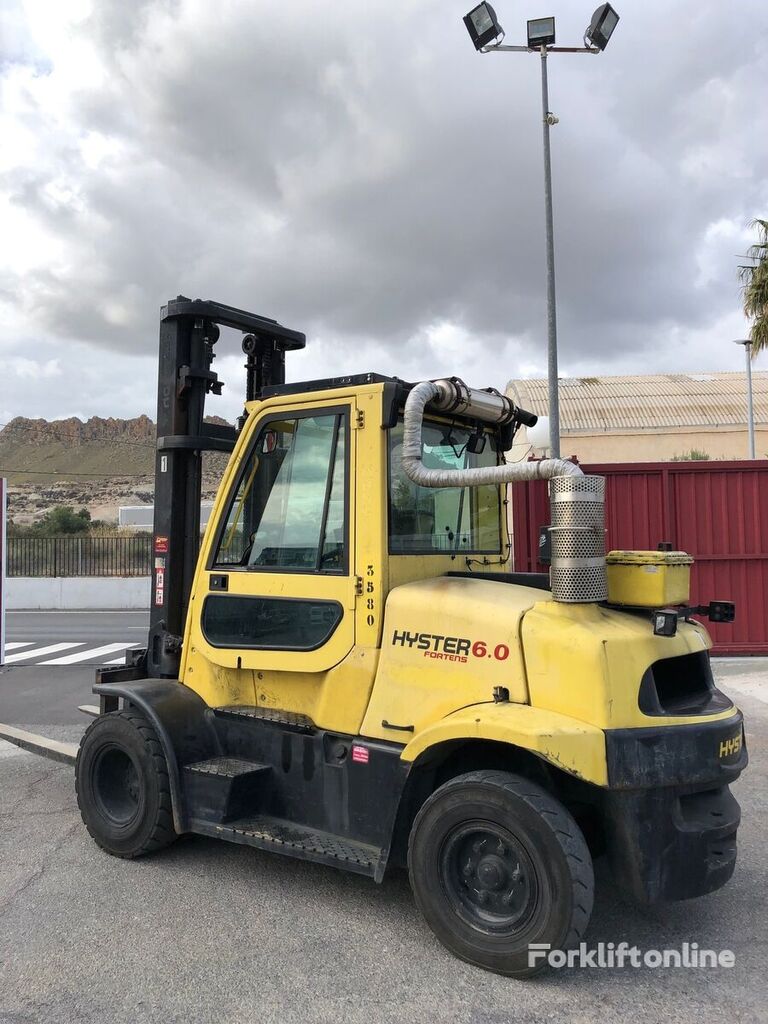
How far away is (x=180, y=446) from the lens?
5215mm

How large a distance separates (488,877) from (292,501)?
2118mm

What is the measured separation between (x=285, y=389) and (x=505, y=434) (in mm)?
1492

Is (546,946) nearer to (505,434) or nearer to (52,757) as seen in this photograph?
(505,434)

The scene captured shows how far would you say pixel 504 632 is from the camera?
11.5ft

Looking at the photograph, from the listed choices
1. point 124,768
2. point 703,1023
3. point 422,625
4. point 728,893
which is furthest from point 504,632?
point 124,768

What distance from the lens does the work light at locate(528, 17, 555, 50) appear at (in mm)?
11734

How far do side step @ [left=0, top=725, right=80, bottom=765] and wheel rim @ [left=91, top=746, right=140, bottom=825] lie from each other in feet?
2.25

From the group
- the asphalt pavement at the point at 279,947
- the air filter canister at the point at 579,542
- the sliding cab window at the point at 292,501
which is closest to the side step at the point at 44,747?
the asphalt pavement at the point at 279,947

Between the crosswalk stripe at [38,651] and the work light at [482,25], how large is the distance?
12.3 m

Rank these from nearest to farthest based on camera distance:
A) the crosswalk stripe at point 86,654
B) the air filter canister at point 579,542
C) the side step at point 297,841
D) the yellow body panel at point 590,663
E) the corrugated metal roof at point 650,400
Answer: the yellow body panel at point 590,663 < the air filter canister at point 579,542 < the side step at point 297,841 < the crosswalk stripe at point 86,654 < the corrugated metal roof at point 650,400

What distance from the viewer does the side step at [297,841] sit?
3734mm

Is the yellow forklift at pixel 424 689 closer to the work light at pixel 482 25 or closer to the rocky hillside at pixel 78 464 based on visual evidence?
the work light at pixel 482 25

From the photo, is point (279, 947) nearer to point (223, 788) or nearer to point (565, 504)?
point (223, 788)

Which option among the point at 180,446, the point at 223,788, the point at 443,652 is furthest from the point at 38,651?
the point at 443,652
